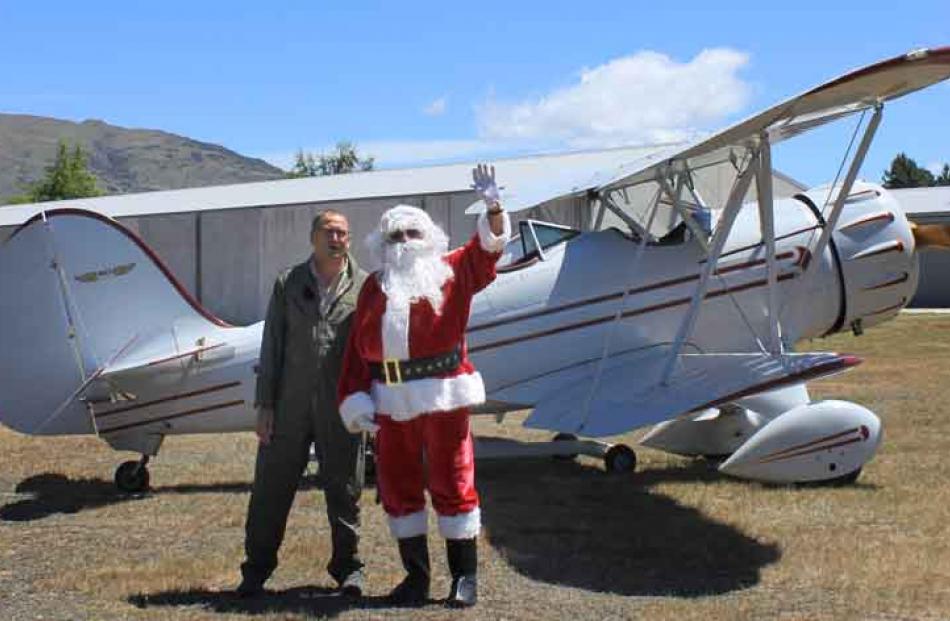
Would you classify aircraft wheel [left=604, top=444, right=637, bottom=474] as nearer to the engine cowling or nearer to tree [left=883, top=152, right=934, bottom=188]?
the engine cowling

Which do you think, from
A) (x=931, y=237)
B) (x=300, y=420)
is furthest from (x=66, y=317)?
(x=931, y=237)

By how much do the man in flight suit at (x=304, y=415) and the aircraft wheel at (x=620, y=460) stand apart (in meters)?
4.03

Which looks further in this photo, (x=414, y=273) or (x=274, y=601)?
(x=274, y=601)

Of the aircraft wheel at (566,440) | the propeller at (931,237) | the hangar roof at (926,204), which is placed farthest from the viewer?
the hangar roof at (926,204)

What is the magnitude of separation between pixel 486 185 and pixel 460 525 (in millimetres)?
1597

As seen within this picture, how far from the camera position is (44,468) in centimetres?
938

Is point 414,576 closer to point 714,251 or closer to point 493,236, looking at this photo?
point 493,236

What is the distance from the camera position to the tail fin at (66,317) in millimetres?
7723

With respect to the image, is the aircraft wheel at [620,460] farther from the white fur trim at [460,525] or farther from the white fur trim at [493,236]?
the white fur trim at [493,236]

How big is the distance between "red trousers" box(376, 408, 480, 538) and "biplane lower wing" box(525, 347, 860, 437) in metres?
2.07

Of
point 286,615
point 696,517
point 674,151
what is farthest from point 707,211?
point 286,615

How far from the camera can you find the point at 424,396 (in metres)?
5.12

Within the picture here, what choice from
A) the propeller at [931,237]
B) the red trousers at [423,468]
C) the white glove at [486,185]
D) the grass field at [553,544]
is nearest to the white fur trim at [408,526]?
the red trousers at [423,468]

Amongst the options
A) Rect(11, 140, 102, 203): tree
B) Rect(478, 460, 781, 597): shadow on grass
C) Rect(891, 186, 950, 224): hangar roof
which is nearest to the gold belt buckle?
Rect(478, 460, 781, 597): shadow on grass
